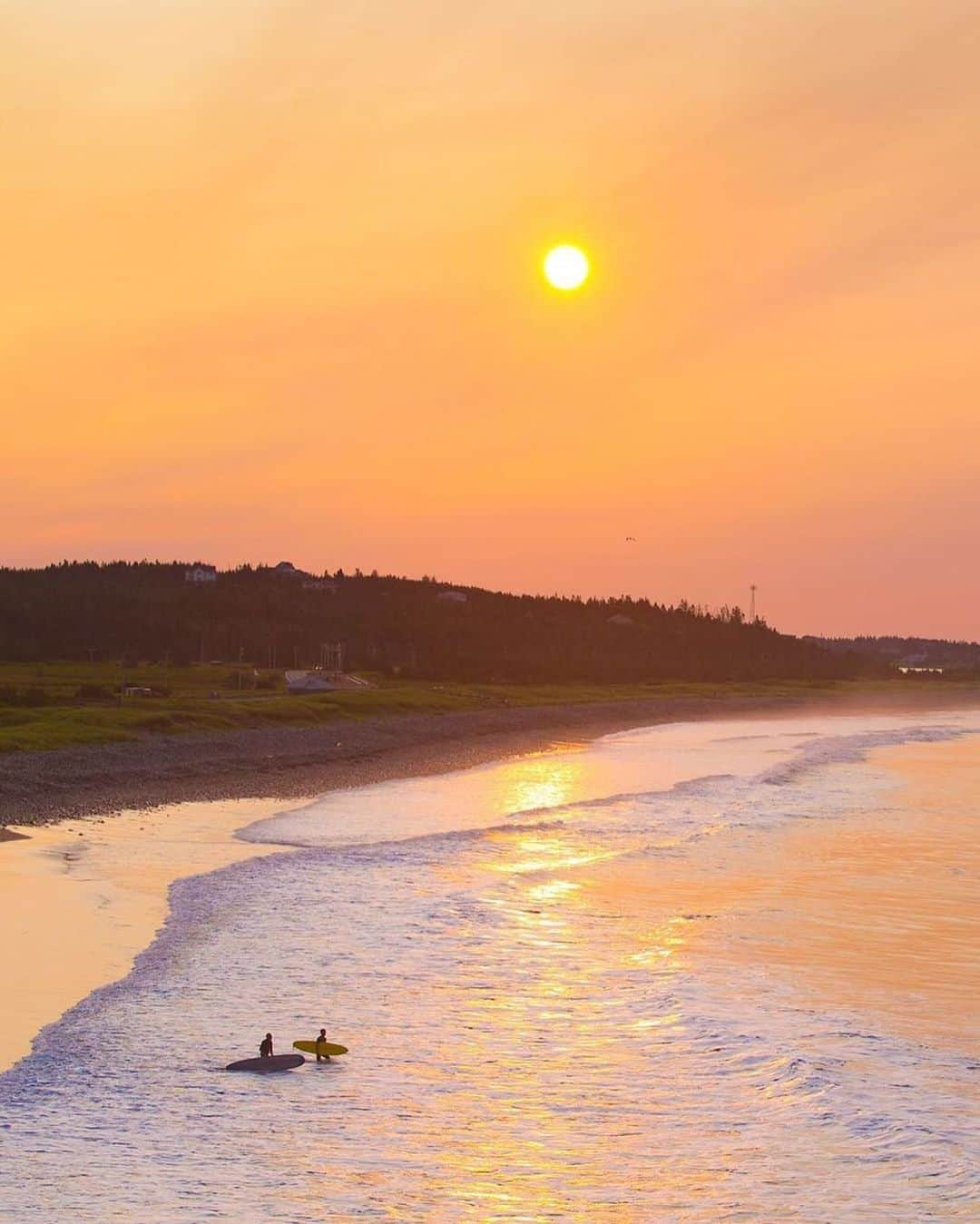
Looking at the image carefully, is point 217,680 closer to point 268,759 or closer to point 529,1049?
point 268,759

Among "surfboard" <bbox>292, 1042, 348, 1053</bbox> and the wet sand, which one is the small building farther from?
"surfboard" <bbox>292, 1042, 348, 1053</bbox>

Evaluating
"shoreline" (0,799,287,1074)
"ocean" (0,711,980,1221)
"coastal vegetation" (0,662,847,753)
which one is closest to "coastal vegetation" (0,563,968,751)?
"coastal vegetation" (0,662,847,753)

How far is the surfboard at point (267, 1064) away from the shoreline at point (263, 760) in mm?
22696

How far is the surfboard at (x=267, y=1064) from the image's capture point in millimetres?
14969

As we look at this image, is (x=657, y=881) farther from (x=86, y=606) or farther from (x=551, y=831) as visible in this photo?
(x=86, y=606)

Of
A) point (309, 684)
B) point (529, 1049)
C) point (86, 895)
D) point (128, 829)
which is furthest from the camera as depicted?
point (309, 684)

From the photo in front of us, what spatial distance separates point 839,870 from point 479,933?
1134cm

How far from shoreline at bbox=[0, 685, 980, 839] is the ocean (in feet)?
43.1

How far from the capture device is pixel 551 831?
39.1 meters

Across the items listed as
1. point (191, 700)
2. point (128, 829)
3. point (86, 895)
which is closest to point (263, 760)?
point (128, 829)

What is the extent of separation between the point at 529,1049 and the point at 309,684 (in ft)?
315

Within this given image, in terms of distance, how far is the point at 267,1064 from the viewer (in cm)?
1500

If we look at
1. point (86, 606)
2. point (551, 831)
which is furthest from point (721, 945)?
point (86, 606)

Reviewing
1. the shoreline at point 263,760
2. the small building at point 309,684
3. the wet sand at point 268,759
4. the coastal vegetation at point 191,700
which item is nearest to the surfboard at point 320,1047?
the shoreline at point 263,760
